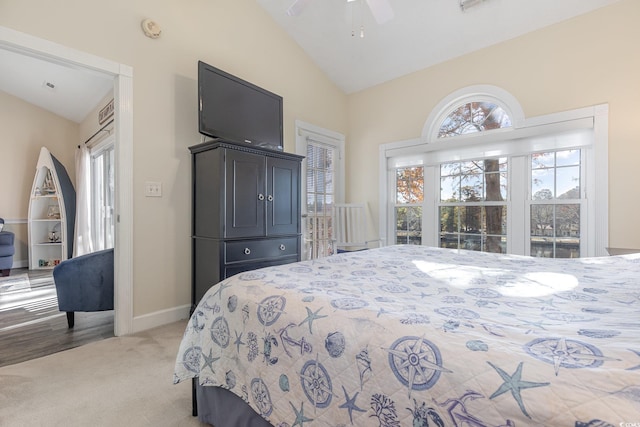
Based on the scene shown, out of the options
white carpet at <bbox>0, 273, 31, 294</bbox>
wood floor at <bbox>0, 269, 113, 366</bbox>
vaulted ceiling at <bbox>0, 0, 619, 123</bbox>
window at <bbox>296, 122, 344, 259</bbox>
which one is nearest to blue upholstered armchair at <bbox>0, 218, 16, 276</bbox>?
white carpet at <bbox>0, 273, 31, 294</bbox>

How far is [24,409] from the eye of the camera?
1451 mm

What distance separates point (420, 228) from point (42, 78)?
17.3 ft

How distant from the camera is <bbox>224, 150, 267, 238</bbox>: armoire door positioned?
7.96ft

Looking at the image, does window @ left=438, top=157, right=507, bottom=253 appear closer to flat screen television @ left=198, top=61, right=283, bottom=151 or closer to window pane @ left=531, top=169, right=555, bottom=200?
window pane @ left=531, top=169, right=555, bottom=200

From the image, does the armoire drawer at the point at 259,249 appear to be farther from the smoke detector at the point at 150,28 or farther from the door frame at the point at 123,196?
the smoke detector at the point at 150,28

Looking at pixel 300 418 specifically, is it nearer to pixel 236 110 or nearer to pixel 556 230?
pixel 236 110

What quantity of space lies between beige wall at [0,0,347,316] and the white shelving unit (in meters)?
3.54

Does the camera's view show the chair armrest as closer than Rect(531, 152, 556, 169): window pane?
Yes

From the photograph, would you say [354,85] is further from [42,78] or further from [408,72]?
[42,78]

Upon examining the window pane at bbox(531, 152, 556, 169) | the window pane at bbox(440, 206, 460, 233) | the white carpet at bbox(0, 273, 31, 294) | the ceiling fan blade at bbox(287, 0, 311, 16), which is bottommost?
the white carpet at bbox(0, 273, 31, 294)

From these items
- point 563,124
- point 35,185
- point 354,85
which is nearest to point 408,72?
point 354,85

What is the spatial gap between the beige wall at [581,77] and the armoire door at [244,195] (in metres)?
2.18

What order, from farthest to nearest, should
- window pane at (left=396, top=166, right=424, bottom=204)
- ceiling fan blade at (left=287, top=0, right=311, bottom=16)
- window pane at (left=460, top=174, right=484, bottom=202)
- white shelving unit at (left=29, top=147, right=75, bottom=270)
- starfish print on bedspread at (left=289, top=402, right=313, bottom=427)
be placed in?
white shelving unit at (left=29, top=147, right=75, bottom=270) < window pane at (left=396, top=166, right=424, bottom=204) < window pane at (left=460, top=174, right=484, bottom=202) < ceiling fan blade at (left=287, top=0, right=311, bottom=16) < starfish print on bedspread at (left=289, top=402, right=313, bottom=427)

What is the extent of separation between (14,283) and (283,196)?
152 inches
